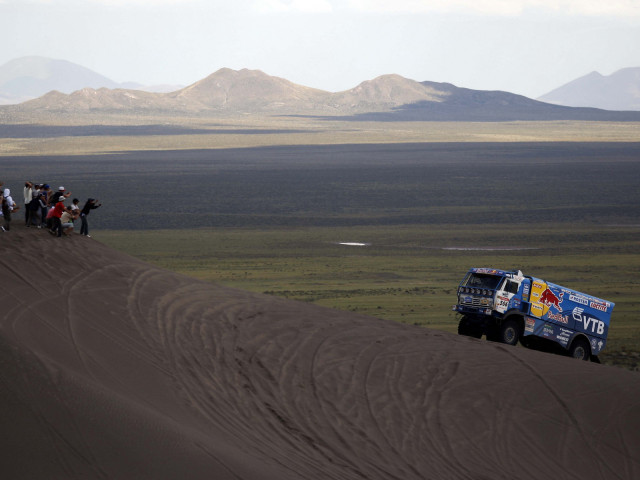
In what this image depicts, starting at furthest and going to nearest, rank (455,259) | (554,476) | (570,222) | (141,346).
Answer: (570,222), (455,259), (141,346), (554,476)

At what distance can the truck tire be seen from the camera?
895 inches

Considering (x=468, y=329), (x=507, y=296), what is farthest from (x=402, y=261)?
(x=507, y=296)

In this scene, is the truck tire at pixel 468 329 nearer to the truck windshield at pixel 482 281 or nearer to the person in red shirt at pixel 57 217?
the truck windshield at pixel 482 281

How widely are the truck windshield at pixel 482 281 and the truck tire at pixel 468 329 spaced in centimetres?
91

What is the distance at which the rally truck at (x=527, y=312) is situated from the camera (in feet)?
72.7

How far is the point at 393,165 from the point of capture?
353 feet

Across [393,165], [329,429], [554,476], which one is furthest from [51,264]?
[393,165]

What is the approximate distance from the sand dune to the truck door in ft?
5.74

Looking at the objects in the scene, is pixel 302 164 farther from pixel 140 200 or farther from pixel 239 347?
pixel 239 347

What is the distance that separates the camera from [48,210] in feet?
79.9

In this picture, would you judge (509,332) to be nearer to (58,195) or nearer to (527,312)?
(527,312)

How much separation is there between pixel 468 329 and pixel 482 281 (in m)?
1.24

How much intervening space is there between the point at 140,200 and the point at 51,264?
51048mm

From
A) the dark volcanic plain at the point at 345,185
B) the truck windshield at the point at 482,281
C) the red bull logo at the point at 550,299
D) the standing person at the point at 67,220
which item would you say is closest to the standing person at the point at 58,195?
the standing person at the point at 67,220
